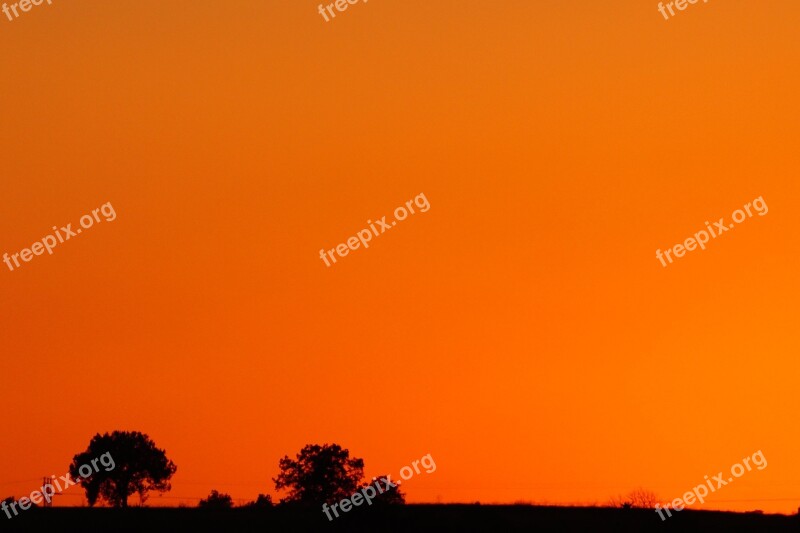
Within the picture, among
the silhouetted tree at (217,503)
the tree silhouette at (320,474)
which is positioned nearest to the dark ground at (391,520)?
the silhouetted tree at (217,503)

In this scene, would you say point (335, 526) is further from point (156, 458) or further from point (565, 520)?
point (156, 458)

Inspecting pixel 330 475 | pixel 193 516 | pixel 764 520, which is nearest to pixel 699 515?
pixel 764 520

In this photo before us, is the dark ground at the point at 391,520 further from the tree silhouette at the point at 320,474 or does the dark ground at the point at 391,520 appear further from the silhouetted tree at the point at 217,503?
the tree silhouette at the point at 320,474

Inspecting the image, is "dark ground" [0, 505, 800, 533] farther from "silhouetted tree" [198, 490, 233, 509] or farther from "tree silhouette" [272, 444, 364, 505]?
"tree silhouette" [272, 444, 364, 505]

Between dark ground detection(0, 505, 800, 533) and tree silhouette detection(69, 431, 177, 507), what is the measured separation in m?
62.3


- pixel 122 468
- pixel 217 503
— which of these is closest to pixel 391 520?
pixel 217 503

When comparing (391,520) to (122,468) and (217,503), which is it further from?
(122,468)

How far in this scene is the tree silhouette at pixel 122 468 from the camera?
139250mm

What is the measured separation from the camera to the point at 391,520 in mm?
73688

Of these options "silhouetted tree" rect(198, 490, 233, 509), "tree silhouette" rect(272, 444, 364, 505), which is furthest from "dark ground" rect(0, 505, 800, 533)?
"tree silhouette" rect(272, 444, 364, 505)

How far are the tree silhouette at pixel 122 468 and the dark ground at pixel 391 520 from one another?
205 feet

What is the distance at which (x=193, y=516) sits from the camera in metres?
74.9

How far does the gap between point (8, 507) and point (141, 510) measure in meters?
6.72

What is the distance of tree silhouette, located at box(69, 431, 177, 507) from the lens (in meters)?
139
